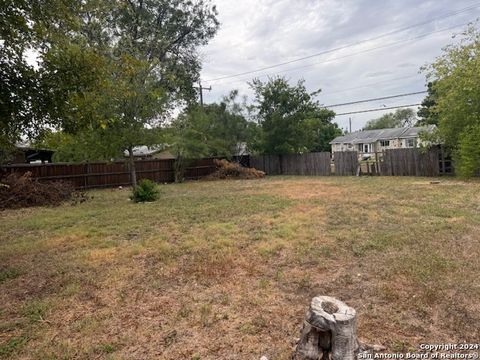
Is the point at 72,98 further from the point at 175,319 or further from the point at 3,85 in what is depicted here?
the point at 175,319

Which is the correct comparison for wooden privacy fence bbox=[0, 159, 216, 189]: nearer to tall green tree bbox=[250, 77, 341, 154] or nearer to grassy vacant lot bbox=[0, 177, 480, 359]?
tall green tree bbox=[250, 77, 341, 154]

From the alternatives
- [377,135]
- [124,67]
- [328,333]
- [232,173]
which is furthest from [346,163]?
[377,135]

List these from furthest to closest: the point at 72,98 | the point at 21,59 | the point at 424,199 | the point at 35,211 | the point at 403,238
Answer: the point at 35,211 → the point at 424,199 → the point at 403,238 → the point at 72,98 → the point at 21,59

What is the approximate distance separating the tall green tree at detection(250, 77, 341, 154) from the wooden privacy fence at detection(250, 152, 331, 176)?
2.29ft

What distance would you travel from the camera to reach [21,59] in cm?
352

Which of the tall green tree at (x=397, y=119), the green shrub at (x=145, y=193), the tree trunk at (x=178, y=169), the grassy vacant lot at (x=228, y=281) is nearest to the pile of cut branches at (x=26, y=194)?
the green shrub at (x=145, y=193)

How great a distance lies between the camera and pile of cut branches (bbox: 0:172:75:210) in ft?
31.3

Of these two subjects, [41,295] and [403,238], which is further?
[403,238]

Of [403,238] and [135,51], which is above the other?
[135,51]

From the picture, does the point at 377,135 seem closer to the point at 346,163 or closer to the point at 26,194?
the point at 346,163

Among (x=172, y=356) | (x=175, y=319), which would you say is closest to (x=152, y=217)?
(x=175, y=319)

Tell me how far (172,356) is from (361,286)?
194cm

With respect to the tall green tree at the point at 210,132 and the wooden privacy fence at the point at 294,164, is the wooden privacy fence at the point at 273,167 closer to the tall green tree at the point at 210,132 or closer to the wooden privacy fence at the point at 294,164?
the wooden privacy fence at the point at 294,164

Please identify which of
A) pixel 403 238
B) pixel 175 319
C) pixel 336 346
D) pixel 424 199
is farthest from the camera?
pixel 424 199
